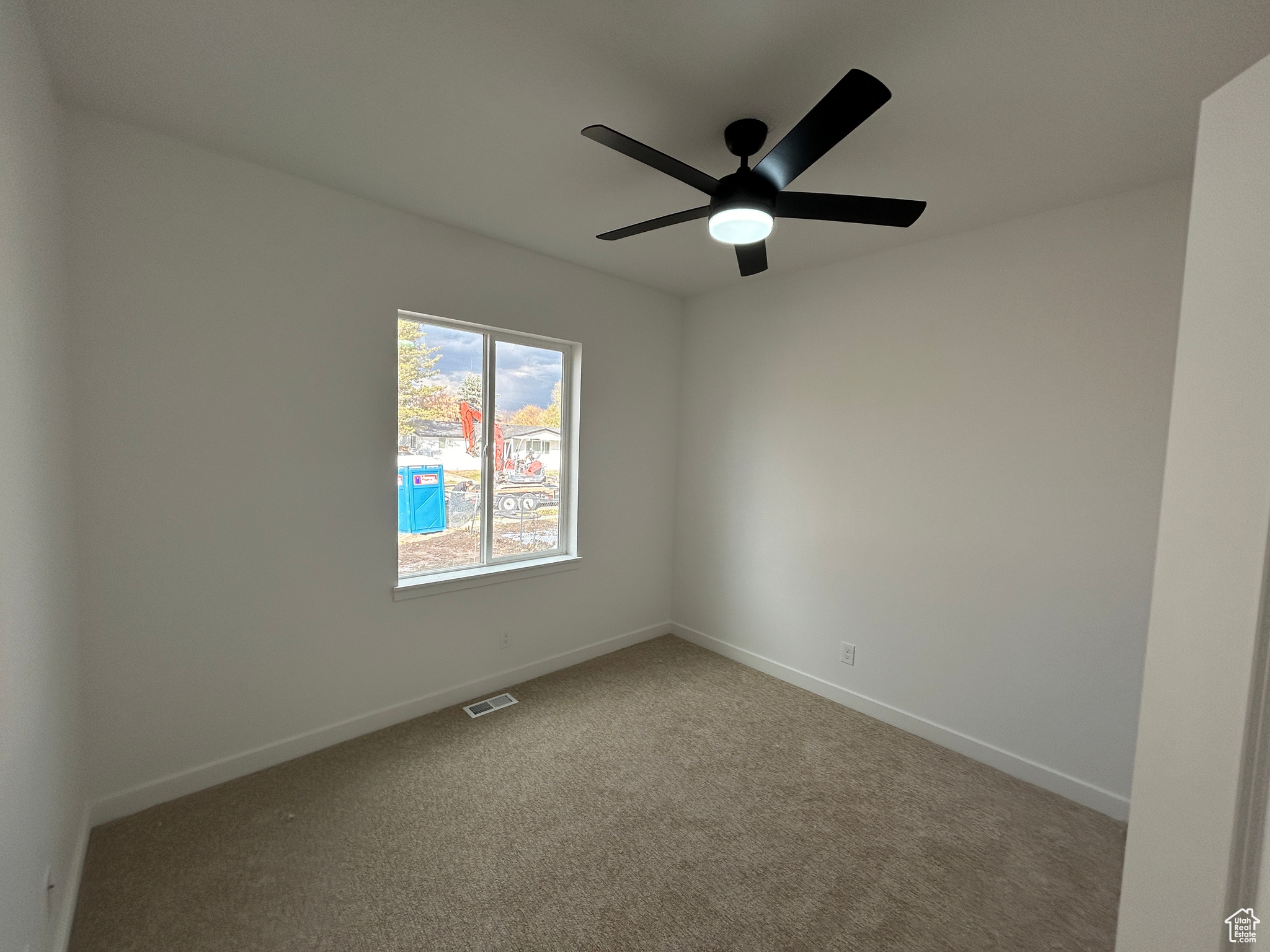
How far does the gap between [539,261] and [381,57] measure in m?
1.63

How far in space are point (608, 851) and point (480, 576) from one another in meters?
1.54

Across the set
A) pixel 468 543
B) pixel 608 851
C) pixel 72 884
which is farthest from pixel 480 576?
pixel 72 884

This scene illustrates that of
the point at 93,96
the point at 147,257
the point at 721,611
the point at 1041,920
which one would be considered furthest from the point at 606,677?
the point at 93,96

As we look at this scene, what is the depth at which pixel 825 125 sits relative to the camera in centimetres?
136

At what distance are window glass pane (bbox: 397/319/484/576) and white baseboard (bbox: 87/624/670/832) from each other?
70cm

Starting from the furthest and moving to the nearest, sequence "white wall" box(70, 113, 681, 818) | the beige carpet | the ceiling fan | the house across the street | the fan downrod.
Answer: the house across the street → "white wall" box(70, 113, 681, 818) → the fan downrod → the beige carpet → the ceiling fan

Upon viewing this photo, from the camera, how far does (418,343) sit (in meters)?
2.84

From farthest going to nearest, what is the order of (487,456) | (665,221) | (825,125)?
1. (487,456)
2. (665,221)
3. (825,125)

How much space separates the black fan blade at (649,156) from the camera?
4.62 ft

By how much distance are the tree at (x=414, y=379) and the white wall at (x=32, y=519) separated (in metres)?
1.22

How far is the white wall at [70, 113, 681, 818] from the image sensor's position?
1953 mm

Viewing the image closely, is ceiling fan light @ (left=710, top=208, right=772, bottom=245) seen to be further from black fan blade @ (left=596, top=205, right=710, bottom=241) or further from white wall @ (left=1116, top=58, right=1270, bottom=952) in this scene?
white wall @ (left=1116, top=58, right=1270, bottom=952)

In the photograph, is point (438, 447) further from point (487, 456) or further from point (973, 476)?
point (973, 476)

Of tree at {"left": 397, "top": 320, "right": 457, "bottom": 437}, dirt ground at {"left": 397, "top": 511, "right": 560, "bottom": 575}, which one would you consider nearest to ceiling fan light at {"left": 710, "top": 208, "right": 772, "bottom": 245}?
tree at {"left": 397, "top": 320, "right": 457, "bottom": 437}
